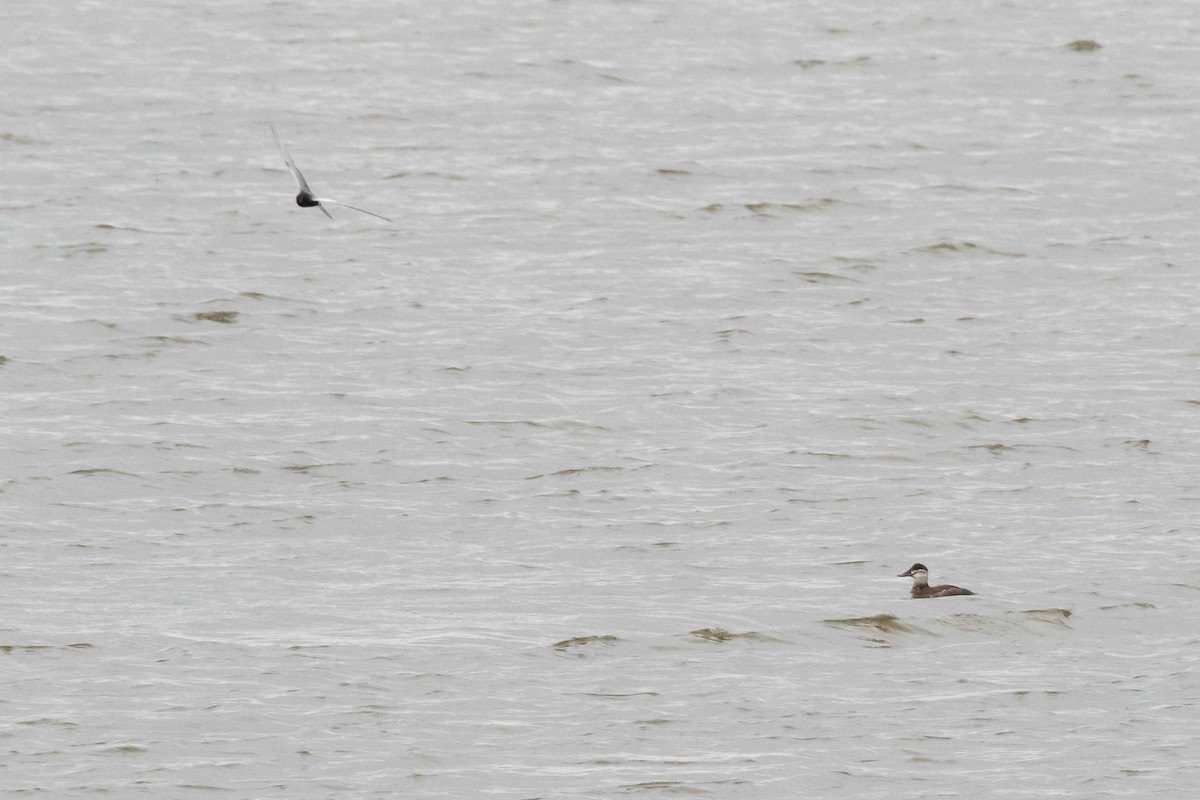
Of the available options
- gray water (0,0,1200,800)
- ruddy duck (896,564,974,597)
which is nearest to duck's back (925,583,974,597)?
ruddy duck (896,564,974,597)

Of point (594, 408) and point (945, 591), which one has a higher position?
point (945, 591)

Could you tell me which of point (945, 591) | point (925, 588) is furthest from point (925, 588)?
point (945, 591)

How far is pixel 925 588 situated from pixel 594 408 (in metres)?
5.11

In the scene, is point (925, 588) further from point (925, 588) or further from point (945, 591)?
point (945, 591)

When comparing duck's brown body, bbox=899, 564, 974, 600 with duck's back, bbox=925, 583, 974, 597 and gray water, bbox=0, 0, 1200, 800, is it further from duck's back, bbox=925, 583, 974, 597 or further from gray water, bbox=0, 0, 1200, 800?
gray water, bbox=0, 0, 1200, 800

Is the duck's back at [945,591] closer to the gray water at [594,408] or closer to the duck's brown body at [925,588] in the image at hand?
the duck's brown body at [925,588]

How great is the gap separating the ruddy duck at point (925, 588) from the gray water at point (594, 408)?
12cm

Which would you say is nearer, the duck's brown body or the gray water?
the gray water

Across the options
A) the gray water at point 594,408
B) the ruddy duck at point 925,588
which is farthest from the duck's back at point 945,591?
the gray water at point 594,408

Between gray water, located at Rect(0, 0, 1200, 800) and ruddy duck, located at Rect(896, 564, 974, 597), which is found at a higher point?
ruddy duck, located at Rect(896, 564, 974, 597)

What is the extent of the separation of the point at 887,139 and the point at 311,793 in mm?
18160

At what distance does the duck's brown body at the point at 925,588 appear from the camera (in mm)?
14734

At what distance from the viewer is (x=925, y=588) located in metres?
14.8

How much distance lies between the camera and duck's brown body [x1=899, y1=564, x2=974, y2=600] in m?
14.7
